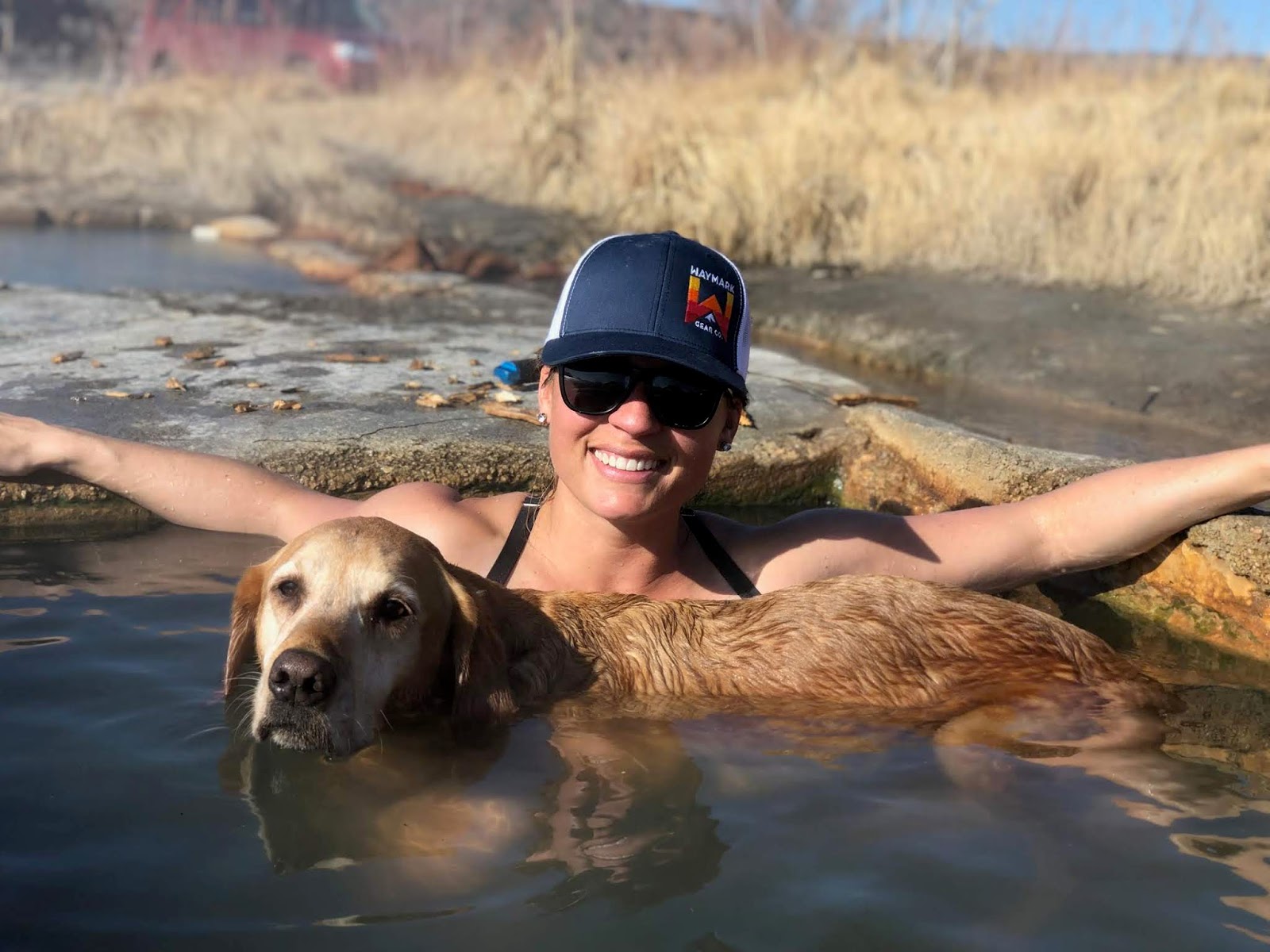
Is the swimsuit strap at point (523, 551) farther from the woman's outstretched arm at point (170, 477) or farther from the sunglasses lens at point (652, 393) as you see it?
the sunglasses lens at point (652, 393)

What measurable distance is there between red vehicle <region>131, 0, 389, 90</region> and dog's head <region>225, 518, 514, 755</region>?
31289 millimetres

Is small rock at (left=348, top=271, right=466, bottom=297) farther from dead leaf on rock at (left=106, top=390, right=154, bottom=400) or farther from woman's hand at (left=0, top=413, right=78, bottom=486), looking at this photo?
woman's hand at (left=0, top=413, right=78, bottom=486)

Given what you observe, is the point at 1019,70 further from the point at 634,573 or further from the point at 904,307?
the point at 634,573

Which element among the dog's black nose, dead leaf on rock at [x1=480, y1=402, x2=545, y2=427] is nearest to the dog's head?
the dog's black nose

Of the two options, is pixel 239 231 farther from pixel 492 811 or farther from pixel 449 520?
pixel 492 811

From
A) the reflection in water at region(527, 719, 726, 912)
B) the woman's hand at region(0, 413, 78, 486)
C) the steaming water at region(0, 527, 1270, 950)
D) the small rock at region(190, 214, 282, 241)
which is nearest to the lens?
the steaming water at region(0, 527, 1270, 950)

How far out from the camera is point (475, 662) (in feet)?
12.4

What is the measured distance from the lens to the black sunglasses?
396 cm

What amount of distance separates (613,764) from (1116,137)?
33.8ft

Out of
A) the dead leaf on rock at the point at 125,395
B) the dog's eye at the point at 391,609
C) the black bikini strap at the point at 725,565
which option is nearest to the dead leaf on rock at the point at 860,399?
the black bikini strap at the point at 725,565

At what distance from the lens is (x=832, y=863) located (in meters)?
3.29

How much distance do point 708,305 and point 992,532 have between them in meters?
1.24

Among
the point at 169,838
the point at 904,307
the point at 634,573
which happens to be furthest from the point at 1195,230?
the point at 169,838

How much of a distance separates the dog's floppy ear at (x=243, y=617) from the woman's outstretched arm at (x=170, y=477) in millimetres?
736
